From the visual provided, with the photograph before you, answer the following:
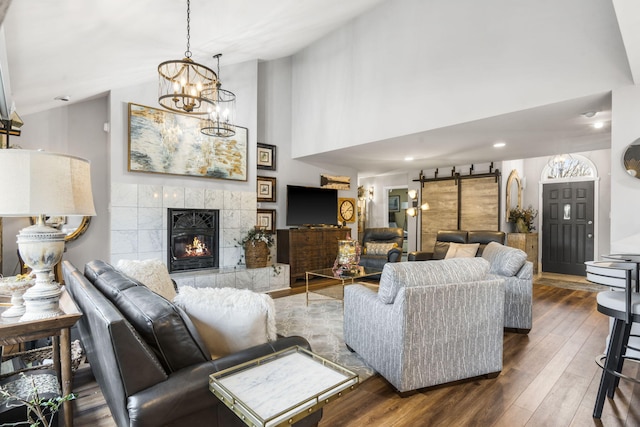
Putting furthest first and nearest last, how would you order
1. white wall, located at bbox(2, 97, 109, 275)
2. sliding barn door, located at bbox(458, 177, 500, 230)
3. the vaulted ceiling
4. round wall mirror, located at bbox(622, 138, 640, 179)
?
1. sliding barn door, located at bbox(458, 177, 500, 230)
2. white wall, located at bbox(2, 97, 109, 275)
3. round wall mirror, located at bbox(622, 138, 640, 179)
4. the vaulted ceiling

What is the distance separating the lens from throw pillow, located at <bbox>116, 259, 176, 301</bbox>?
2.54 metres

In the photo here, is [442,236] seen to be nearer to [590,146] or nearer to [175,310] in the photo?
[590,146]

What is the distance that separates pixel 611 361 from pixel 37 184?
3.23 meters

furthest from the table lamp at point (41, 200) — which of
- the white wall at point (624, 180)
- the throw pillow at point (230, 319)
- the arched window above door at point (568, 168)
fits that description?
the arched window above door at point (568, 168)

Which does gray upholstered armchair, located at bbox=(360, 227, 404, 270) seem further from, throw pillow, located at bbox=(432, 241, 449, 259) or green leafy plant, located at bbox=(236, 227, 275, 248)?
green leafy plant, located at bbox=(236, 227, 275, 248)

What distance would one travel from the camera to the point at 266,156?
19.5ft

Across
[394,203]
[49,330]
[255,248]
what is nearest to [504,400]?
[49,330]

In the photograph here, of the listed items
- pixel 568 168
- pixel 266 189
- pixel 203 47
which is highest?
pixel 203 47

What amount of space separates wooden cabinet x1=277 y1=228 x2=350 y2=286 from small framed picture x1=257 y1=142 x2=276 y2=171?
1.22 meters

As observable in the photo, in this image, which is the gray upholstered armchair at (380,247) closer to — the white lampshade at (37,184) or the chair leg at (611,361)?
the chair leg at (611,361)

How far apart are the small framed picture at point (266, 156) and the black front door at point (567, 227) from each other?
19.8 ft

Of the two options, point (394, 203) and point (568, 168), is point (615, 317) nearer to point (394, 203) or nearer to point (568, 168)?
point (568, 168)

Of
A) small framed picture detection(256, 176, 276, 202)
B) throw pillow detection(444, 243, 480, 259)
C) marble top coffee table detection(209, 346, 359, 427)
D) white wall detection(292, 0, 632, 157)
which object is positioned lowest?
marble top coffee table detection(209, 346, 359, 427)

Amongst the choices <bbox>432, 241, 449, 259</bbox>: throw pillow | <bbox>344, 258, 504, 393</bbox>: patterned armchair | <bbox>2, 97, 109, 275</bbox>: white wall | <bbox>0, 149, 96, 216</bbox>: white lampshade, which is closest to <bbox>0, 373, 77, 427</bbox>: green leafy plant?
<bbox>0, 149, 96, 216</bbox>: white lampshade
